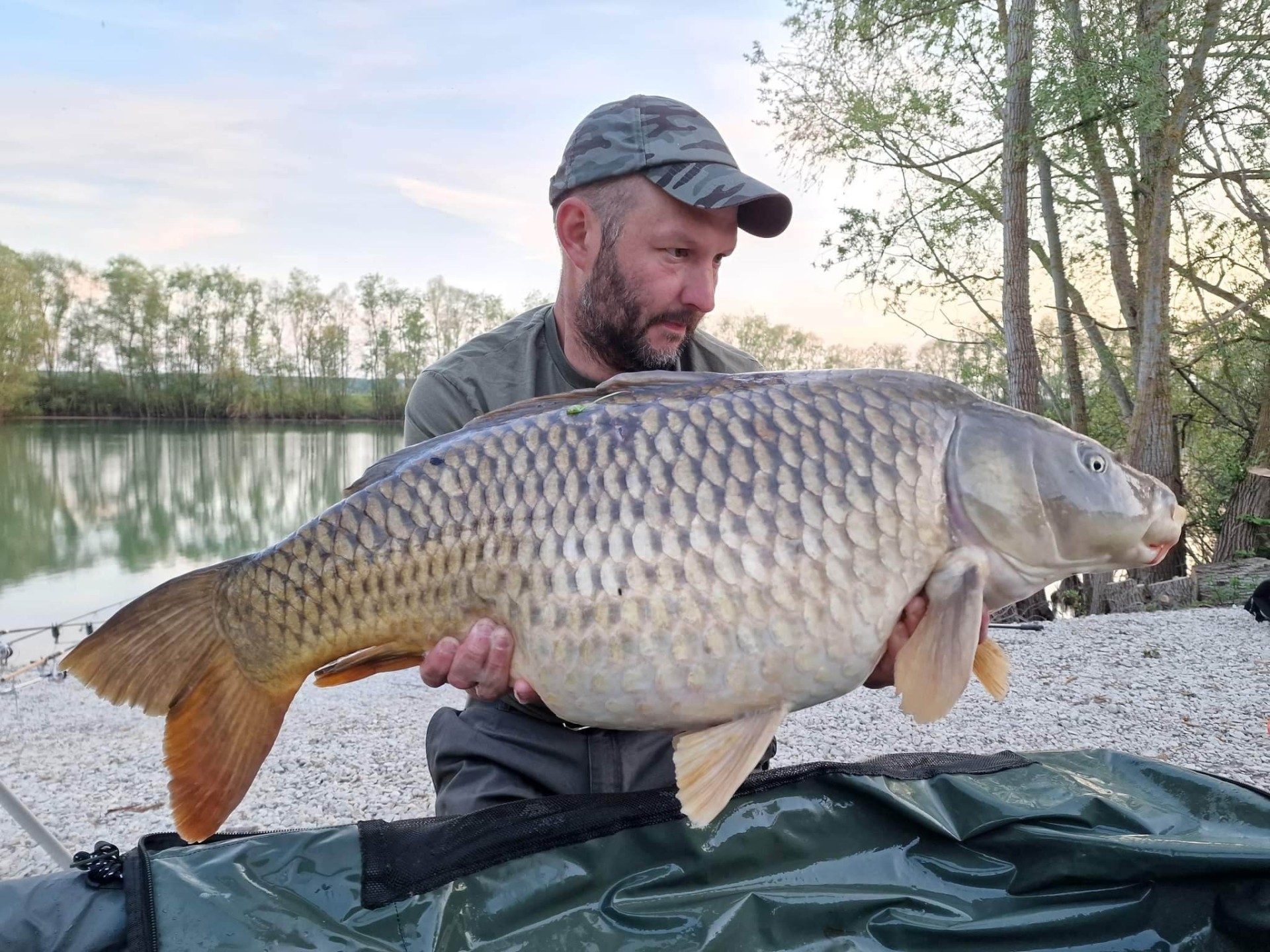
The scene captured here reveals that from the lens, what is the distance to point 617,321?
61.9 inches

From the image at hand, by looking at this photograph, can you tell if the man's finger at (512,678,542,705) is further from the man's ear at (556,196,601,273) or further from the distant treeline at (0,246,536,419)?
the distant treeline at (0,246,536,419)

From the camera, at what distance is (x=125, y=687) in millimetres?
1109

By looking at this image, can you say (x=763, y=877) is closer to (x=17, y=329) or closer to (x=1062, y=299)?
(x=1062, y=299)

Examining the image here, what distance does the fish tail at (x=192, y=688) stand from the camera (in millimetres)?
1100

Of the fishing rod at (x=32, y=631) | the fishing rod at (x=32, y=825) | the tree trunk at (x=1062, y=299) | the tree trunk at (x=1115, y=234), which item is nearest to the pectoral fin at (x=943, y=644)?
the fishing rod at (x=32, y=825)

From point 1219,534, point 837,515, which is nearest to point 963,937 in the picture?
point 837,515

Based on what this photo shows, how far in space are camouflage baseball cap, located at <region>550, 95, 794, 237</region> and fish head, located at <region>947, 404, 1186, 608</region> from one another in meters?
0.63

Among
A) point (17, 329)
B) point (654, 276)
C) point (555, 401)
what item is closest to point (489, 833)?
point (555, 401)

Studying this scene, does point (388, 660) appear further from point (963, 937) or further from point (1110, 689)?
point (1110, 689)

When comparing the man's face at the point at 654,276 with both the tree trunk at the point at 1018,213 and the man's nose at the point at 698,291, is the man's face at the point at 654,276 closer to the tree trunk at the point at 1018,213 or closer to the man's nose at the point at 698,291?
the man's nose at the point at 698,291

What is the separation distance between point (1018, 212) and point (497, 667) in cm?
641

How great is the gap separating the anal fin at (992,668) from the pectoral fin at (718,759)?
1.01 ft

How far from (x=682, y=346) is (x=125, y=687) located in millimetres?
1082

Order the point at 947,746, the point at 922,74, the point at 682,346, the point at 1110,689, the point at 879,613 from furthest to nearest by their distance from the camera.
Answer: the point at 922,74 → the point at 1110,689 → the point at 947,746 → the point at 682,346 → the point at 879,613
